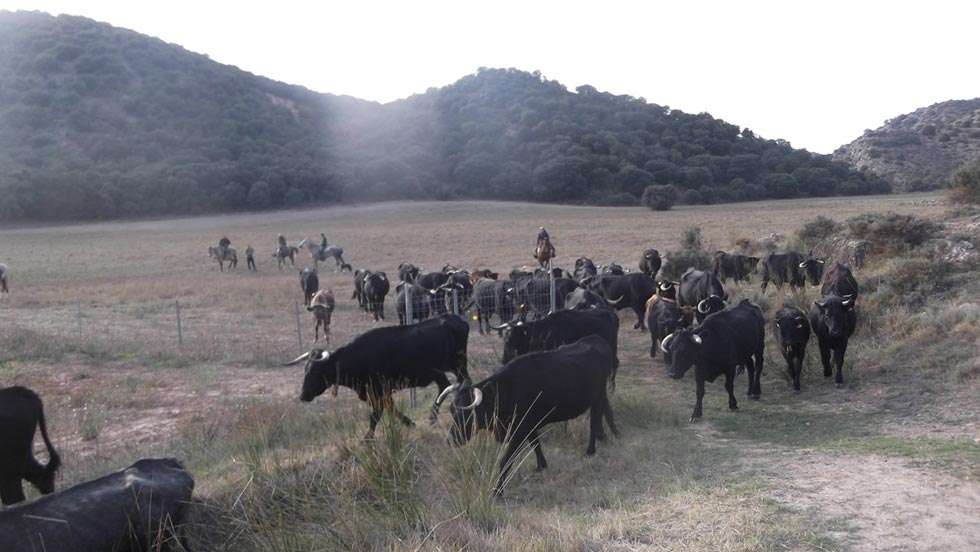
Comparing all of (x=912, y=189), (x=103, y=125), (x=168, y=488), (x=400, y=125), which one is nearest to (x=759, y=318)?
(x=168, y=488)

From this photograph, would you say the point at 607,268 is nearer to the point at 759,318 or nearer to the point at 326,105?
the point at 759,318

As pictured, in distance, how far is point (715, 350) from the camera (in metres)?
11.5

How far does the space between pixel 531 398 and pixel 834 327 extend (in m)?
5.63

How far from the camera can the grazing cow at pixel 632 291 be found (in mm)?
18938

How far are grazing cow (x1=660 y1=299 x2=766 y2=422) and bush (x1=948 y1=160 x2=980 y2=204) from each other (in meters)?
15.3

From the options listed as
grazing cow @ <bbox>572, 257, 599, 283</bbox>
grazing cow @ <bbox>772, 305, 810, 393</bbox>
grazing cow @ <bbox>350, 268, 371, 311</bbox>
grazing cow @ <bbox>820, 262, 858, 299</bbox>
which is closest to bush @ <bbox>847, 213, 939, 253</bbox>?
grazing cow @ <bbox>820, 262, 858, 299</bbox>

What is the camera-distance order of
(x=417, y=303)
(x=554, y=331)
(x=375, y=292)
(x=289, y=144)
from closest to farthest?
1. (x=554, y=331)
2. (x=417, y=303)
3. (x=375, y=292)
4. (x=289, y=144)

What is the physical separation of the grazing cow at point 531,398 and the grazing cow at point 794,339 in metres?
3.90

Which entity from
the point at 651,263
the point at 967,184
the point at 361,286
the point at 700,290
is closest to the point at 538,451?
the point at 700,290

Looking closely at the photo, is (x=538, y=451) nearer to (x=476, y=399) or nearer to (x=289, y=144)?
(x=476, y=399)

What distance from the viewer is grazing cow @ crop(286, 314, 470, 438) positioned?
35.9 feet

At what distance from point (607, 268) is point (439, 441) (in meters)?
14.0

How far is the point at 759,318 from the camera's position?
12672 mm

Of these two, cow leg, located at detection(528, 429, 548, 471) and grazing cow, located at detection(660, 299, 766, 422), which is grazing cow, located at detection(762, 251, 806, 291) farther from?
cow leg, located at detection(528, 429, 548, 471)
